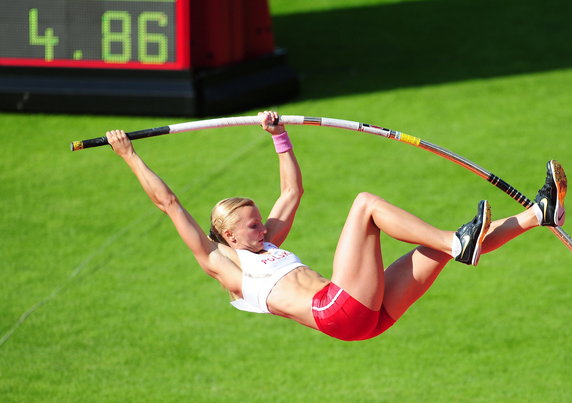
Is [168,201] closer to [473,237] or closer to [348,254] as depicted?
[348,254]

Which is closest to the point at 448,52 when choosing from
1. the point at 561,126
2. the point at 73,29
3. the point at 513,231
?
the point at 561,126

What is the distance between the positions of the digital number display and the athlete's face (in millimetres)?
6883

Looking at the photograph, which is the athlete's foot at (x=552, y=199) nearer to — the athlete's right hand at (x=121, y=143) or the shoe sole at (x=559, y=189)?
the shoe sole at (x=559, y=189)

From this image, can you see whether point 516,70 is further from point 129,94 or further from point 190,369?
point 190,369

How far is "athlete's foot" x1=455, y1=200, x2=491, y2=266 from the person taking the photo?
5.57 metres

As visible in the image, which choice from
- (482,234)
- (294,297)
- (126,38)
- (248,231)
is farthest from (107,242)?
(482,234)

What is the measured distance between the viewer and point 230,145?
12539 mm

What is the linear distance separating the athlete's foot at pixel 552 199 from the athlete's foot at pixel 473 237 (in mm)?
391

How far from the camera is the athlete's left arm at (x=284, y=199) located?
642 cm

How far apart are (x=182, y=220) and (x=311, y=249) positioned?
14.3ft

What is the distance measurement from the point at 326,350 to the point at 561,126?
5623 mm

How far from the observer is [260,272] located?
19.7 ft

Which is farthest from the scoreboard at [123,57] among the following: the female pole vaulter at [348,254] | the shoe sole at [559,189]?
the shoe sole at [559,189]

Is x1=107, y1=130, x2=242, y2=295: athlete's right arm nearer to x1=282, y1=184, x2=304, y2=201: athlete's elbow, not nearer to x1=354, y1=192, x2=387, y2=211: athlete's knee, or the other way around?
x1=282, y1=184, x2=304, y2=201: athlete's elbow
